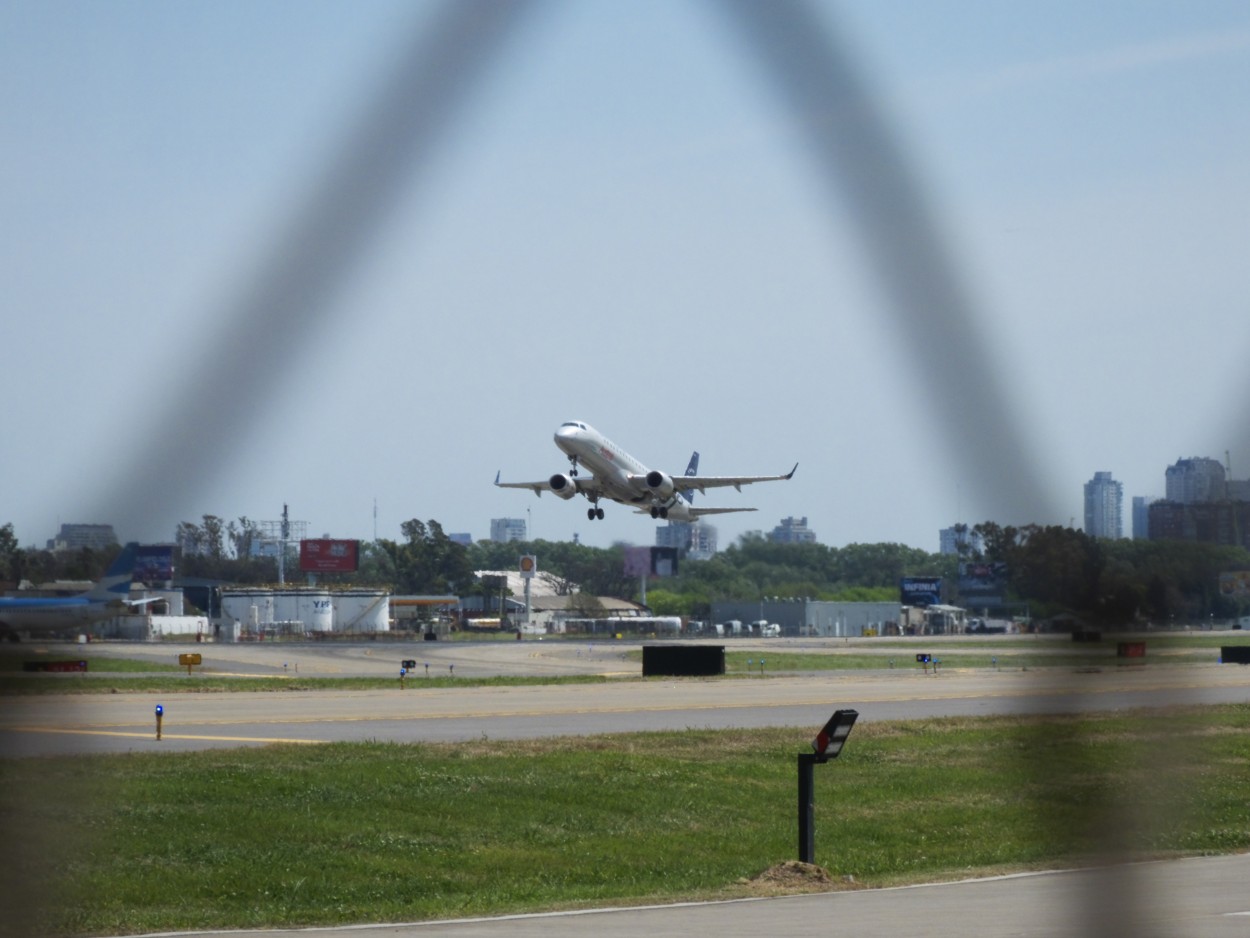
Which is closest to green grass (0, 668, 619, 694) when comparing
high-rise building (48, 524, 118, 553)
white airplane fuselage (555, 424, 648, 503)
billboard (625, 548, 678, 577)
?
white airplane fuselage (555, 424, 648, 503)

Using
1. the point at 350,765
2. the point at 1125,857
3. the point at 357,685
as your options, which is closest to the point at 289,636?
the point at 357,685

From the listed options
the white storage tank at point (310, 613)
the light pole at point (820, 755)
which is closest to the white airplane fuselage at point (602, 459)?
the white storage tank at point (310, 613)

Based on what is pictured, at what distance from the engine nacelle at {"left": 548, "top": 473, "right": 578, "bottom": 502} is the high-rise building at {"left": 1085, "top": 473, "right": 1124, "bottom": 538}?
91740 mm

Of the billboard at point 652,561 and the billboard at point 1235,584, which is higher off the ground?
the billboard at point 652,561

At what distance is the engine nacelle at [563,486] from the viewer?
9681 centimetres

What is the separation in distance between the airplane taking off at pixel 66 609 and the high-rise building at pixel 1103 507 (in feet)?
9.51

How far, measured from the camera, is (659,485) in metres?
100

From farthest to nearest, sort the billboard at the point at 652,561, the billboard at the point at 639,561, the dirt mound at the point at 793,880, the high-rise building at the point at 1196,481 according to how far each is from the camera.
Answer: the billboard at the point at 639,561
the billboard at the point at 652,561
the dirt mound at the point at 793,880
the high-rise building at the point at 1196,481

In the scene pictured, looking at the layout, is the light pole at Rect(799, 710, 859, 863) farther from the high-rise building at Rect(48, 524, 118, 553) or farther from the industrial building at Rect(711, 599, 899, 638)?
the industrial building at Rect(711, 599, 899, 638)

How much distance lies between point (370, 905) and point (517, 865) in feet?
13.2

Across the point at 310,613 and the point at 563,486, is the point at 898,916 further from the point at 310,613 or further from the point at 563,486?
the point at 310,613

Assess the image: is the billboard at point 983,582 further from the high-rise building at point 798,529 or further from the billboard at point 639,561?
the billboard at point 639,561

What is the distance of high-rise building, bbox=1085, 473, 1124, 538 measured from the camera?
4.75 m

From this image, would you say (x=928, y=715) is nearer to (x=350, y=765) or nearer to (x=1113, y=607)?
(x=350, y=765)
